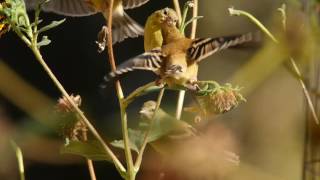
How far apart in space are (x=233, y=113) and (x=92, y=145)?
3.63 ft

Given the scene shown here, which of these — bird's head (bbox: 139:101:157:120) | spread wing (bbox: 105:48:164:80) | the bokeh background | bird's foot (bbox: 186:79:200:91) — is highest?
spread wing (bbox: 105:48:164:80)

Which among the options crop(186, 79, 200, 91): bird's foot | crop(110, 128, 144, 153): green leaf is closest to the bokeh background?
crop(110, 128, 144, 153): green leaf

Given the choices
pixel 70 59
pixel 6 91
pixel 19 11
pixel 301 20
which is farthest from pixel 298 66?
pixel 70 59

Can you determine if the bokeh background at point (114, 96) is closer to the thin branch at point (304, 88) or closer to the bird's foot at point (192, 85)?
the thin branch at point (304, 88)

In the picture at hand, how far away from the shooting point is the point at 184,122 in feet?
2.43

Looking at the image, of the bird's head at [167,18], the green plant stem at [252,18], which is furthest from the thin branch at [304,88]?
the bird's head at [167,18]

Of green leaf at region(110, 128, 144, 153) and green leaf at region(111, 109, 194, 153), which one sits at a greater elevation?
green leaf at region(111, 109, 194, 153)

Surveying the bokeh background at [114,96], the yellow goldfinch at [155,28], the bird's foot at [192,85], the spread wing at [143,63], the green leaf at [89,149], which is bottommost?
the bokeh background at [114,96]

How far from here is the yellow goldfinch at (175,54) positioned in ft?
2.15

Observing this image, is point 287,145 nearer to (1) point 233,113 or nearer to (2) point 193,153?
(1) point 233,113

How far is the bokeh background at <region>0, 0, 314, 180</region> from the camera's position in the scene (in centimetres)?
118

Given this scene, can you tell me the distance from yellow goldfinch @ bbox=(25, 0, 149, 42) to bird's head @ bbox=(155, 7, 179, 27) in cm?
A: 6

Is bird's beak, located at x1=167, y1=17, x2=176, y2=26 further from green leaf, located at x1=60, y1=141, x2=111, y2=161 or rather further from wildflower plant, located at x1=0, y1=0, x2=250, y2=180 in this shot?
green leaf, located at x1=60, y1=141, x2=111, y2=161

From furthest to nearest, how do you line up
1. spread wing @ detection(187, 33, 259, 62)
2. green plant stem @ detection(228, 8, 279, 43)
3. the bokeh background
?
the bokeh background → green plant stem @ detection(228, 8, 279, 43) → spread wing @ detection(187, 33, 259, 62)
